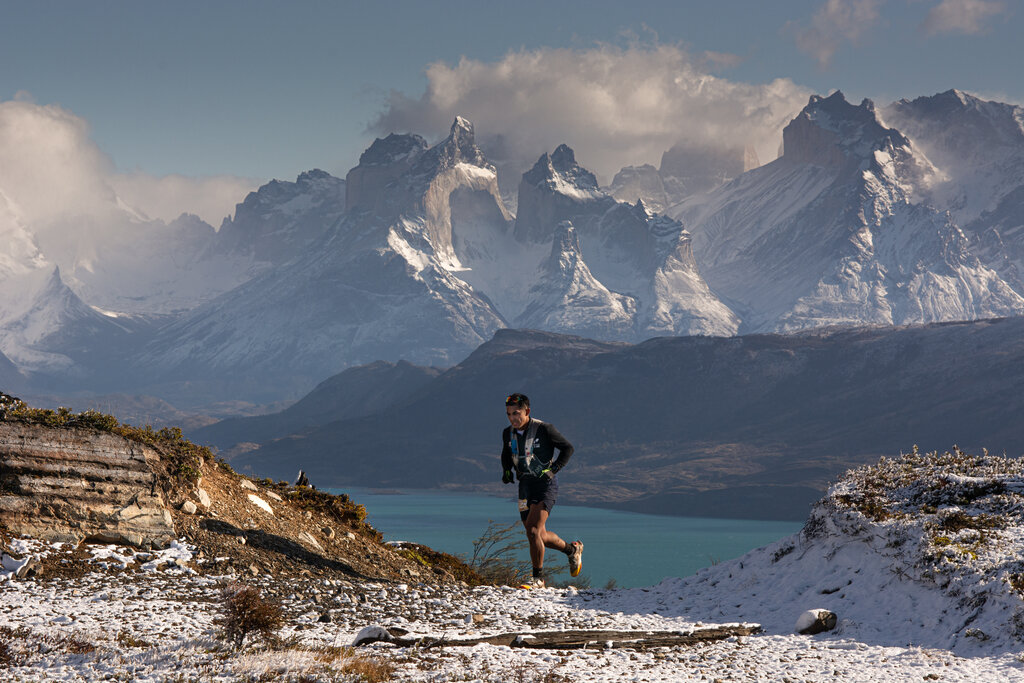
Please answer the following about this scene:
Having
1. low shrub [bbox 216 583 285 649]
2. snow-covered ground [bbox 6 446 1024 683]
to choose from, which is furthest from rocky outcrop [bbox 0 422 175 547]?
low shrub [bbox 216 583 285 649]

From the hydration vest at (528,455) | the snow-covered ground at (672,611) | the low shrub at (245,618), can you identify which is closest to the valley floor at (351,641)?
the snow-covered ground at (672,611)

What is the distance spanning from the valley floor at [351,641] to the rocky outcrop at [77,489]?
0.64m

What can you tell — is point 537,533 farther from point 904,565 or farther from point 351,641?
point 904,565

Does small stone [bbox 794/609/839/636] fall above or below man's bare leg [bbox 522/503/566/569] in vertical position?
below

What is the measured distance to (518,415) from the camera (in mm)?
16281

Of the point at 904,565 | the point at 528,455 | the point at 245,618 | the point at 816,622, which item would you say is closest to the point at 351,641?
the point at 245,618

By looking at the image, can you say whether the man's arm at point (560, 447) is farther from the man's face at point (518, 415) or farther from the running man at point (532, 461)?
the man's face at point (518, 415)

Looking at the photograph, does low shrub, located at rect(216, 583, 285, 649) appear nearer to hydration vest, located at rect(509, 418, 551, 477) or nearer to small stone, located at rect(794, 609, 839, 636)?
hydration vest, located at rect(509, 418, 551, 477)

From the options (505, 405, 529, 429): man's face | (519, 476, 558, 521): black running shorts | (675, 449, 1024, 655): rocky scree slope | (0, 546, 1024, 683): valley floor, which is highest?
(505, 405, 529, 429): man's face

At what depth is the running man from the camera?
1648 centimetres

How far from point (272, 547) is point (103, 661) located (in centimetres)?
573

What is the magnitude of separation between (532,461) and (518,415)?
861 mm

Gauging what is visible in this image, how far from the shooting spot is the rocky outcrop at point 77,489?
14.8 metres

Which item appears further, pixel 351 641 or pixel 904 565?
pixel 904 565
